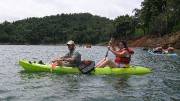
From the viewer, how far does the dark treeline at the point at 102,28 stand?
304 ft

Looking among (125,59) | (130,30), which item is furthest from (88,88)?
(130,30)

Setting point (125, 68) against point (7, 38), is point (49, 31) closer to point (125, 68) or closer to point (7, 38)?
point (7, 38)

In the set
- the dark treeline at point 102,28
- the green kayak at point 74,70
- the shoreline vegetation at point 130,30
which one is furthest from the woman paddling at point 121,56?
the dark treeline at point 102,28

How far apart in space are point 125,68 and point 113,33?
97.0 m

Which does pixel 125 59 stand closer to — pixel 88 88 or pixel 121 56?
pixel 121 56

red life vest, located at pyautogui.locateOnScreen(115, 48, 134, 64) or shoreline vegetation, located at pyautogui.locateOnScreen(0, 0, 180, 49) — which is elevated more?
shoreline vegetation, located at pyautogui.locateOnScreen(0, 0, 180, 49)

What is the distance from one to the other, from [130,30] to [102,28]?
176 feet

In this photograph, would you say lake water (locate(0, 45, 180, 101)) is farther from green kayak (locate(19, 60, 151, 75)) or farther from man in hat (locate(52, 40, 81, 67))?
man in hat (locate(52, 40, 81, 67))

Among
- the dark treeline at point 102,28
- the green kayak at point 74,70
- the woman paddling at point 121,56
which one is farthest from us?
the dark treeline at point 102,28

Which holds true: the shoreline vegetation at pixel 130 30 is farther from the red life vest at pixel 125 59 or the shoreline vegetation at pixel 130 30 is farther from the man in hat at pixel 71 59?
the man in hat at pixel 71 59

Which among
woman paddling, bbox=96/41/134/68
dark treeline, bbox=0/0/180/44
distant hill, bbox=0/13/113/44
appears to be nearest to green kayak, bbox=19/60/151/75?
woman paddling, bbox=96/41/134/68

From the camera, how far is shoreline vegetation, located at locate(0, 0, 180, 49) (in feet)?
297

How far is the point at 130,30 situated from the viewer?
111 metres

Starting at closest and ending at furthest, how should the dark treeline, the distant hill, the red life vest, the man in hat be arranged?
1. the man in hat
2. the red life vest
3. the dark treeline
4. the distant hill
